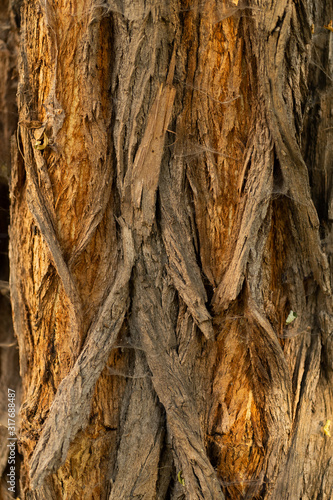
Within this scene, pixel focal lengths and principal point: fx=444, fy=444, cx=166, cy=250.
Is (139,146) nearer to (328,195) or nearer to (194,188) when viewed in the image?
(194,188)

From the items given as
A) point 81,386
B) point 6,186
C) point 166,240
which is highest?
point 6,186

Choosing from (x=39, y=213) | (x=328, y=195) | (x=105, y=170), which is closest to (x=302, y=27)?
(x=328, y=195)

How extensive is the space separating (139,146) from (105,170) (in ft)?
0.40

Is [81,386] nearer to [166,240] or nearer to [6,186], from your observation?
[166,240]

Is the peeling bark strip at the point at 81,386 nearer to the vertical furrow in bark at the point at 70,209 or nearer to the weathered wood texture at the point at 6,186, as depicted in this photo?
the vertical furrow in bark at the point at 70,209

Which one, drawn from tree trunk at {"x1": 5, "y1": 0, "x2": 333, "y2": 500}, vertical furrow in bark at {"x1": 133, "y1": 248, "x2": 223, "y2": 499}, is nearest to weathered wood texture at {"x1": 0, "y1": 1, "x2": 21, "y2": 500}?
tree trunk at {"x1": 5, "y1": 0, "x2": 333, "y2": 500}

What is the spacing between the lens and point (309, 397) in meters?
1.37

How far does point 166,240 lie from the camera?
130cm

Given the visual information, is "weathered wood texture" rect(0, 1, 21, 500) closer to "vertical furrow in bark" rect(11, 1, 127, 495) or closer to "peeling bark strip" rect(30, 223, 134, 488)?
"vertical furrow in bark" rect(11, 1, 127, 495)

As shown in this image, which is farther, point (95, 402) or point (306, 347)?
point (306, 347)

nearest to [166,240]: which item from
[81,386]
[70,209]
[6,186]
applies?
[70,209]

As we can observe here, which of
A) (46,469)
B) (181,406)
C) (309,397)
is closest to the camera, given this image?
(46,469)

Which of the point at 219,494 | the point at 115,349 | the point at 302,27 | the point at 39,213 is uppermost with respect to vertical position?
the point at 302,27

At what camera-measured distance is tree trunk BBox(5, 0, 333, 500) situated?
1.26 meters
